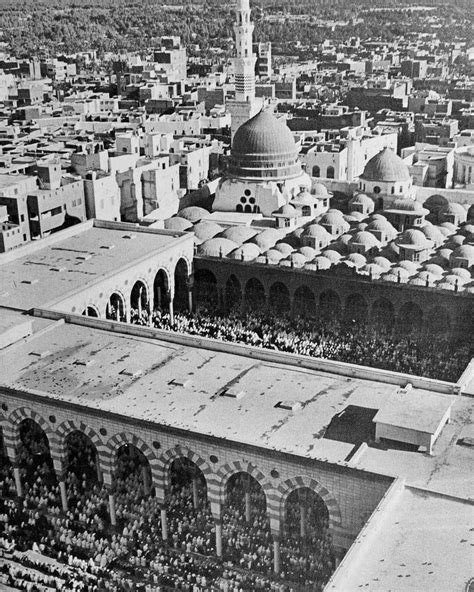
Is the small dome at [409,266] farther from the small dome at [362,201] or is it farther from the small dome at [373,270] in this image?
the small dome at [362,201]

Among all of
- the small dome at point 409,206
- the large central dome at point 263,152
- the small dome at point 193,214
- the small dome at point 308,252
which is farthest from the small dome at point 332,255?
the small dome at point 193,214

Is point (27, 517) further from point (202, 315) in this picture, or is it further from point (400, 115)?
point (400, 115)

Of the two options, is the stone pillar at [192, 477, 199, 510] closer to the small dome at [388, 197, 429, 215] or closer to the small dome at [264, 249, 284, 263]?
the small dome at [264, 249, 284, 263]

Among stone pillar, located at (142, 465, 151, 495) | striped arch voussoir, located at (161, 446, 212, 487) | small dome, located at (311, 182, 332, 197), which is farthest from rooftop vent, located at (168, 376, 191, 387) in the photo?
small dome, located at (311, 182, 332, 197)

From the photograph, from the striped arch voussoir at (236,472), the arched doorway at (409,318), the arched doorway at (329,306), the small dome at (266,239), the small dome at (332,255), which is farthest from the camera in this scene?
the small dome at (266,239)

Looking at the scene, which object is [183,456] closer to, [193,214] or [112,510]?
[112,510]

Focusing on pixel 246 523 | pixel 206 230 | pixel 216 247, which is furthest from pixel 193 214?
pixel 246 523
